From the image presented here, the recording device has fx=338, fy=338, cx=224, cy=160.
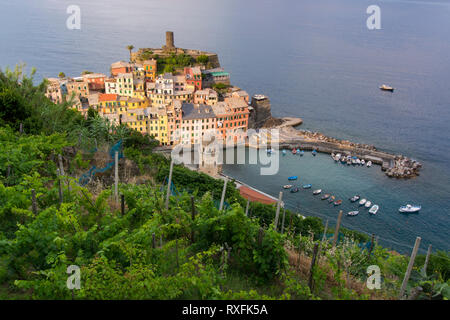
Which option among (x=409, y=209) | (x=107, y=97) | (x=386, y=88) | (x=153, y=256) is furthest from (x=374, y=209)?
(x=386, y=88)

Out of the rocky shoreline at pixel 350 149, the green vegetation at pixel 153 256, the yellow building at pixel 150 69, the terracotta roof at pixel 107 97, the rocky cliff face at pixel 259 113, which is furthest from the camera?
the yellow building at pixel 150 69

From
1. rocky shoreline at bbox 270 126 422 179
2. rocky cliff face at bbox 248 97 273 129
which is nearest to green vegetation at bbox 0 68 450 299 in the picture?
rocky shoreline at bbox 270 126 422 179

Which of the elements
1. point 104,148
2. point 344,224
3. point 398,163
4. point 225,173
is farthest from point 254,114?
point 104,148

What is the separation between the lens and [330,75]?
176ft

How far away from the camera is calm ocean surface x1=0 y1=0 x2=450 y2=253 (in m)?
23.5

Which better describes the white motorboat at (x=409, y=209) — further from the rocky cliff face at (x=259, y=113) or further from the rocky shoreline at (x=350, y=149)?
the rocky cliff face at (x=259, y=113)

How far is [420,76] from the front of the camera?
53375 millimetres

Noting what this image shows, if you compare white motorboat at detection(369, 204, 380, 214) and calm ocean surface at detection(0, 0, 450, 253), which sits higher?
calm ocean surface at detection(0, 0, 450, 253)

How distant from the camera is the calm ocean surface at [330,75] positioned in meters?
23.5

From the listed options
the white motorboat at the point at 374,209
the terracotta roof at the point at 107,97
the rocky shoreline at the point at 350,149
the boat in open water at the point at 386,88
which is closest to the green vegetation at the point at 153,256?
the white motorboat at the point at 374,209

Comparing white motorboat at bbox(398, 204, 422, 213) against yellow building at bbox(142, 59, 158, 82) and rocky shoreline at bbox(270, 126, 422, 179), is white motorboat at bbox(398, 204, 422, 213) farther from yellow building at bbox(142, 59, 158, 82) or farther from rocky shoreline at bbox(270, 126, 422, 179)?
yellow building at bbox(142, 59, 158, 82)

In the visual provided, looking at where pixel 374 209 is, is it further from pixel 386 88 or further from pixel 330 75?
pixel 330 75

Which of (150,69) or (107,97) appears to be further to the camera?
(150,69)

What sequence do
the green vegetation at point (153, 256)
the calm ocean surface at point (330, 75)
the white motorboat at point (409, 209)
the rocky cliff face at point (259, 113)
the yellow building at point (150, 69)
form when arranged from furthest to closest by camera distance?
the yellow building at point (150, 69) < the rocky cliff face at point (259, 113) < the calm ocean surface at point (330, 75) < the white motorboat at point (409, 209) < the green vegetation at point (153, 256)
